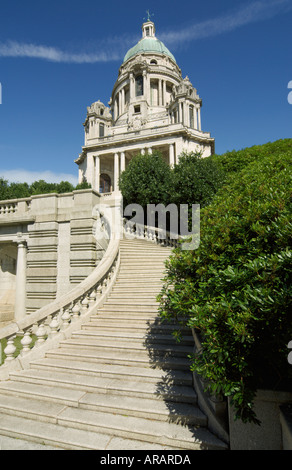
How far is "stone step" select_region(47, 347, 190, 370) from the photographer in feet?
17.5

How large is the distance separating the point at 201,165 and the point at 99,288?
12.9 meters

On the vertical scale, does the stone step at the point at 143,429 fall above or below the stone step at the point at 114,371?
below

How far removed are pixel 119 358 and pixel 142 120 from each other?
1930 inches

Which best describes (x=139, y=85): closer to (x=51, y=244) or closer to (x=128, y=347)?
(x=51, y=244)

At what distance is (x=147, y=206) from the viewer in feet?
65.2

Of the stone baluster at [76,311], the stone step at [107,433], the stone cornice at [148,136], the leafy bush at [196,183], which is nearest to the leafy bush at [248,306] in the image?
the stone step at [107,433]

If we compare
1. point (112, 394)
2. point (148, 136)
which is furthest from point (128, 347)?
point (148, 136)

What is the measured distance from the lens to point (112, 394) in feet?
15.8

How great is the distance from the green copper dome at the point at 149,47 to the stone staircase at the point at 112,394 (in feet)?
230

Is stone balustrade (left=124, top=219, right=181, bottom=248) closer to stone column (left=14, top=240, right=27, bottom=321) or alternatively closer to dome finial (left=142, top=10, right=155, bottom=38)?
stone column (left=14, top=240, right=27, bottom=321)

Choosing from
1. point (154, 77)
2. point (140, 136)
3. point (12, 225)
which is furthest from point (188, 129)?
point (12, 225)

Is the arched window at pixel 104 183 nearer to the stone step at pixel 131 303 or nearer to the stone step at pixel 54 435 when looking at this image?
the stone step at pixel 131 303

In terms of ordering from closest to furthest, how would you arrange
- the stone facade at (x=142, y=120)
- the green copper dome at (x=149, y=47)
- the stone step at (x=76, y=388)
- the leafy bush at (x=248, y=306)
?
the leafy bush at (x=248, y=306) < the stone step at (x=76, y=388) < the stone facade at (x=142, y=120) < the green copper dome at (x=149, y=47)

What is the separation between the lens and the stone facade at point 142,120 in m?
41.7
